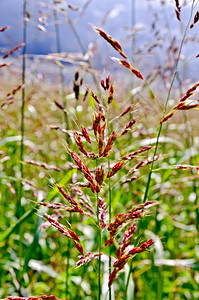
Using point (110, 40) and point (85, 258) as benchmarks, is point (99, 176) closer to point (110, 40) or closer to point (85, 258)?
point (85, 258)

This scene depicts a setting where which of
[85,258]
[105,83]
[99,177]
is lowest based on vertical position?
[85,258]

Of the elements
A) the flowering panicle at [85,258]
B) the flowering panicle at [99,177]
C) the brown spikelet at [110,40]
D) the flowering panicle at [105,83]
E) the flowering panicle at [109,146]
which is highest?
the brown spikelet at [110,40]

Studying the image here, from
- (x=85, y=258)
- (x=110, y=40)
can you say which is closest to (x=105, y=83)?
(x=110, y=40)

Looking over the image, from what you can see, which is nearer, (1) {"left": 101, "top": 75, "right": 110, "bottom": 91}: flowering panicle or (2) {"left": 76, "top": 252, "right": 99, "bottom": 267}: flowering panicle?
(2) {"left": 76, "top": 252, "right": 99, "bottom": 267}: flowering panicle

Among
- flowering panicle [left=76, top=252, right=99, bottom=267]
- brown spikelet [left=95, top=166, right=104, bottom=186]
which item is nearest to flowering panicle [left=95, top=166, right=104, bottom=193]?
brown spikelet [left=95, top=166, right=104, bottom=186]

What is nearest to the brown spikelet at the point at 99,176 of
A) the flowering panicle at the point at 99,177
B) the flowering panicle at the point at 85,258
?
the flowering panicle at the point at 99,177

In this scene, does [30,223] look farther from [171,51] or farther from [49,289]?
[171,51]

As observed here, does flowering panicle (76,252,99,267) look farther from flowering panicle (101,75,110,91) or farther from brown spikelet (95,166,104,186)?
flowering panicle (101,75,110,91)

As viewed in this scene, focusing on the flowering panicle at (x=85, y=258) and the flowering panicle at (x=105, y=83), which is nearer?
the flowering panicle at (x=85, y=258)

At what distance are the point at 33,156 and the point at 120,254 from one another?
3127 mm

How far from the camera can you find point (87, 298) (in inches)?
75.4

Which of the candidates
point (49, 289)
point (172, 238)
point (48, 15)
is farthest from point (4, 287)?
point (48, 15)

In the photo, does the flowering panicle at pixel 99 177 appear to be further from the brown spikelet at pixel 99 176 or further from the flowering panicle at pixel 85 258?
the flowering panicle at pixel 85 258

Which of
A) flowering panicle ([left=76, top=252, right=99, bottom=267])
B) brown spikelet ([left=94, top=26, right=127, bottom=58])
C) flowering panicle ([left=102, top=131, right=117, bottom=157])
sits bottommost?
flowering panicle ([left=76, top=252, right=99, bottom=267])
